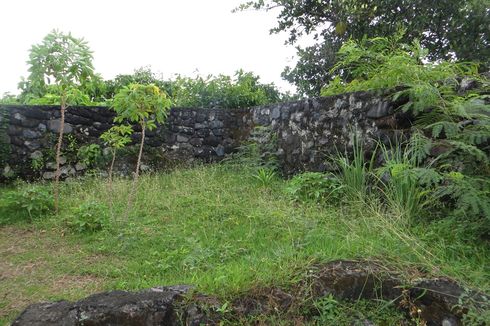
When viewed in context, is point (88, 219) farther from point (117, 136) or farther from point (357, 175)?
point (357, 175)

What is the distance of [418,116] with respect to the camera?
4.56 m

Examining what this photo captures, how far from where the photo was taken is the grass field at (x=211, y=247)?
2951 millimetres

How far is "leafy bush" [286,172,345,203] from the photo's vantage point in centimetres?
482

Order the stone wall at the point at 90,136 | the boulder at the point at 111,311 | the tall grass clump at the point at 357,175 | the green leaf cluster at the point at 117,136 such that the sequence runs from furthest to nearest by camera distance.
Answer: the stone wall at the point at 90,136
the green leaf cluster at the point at 117,136
the tall grass clump at the point at 357,175
the boulder at the point at 111,311

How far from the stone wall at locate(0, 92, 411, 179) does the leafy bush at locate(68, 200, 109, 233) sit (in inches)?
97.0

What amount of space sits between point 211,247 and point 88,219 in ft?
5.31

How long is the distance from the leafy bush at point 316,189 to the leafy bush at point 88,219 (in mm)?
2286

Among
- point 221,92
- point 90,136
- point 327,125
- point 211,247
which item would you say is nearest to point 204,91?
point 221,92

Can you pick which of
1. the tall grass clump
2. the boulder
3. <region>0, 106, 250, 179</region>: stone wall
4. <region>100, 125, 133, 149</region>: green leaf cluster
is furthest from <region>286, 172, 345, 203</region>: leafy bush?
<region>0, 106, 250, 179</region>: stone wall

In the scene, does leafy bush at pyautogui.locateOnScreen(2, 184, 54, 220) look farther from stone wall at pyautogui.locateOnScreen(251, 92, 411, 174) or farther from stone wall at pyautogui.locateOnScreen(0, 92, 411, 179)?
stone wall at pyautogui.locateOnScreen(251, 92, 411, 174)

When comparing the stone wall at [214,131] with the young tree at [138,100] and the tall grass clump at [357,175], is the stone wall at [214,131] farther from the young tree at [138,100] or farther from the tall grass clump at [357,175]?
the young tree at [138,100]

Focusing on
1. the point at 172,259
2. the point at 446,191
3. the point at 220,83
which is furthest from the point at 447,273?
the point at 220,83

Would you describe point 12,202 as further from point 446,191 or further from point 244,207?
point 446,191

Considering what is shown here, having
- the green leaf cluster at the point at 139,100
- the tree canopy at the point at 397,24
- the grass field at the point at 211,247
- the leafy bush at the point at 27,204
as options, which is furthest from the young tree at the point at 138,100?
the tree canopy at the point at 397,24
